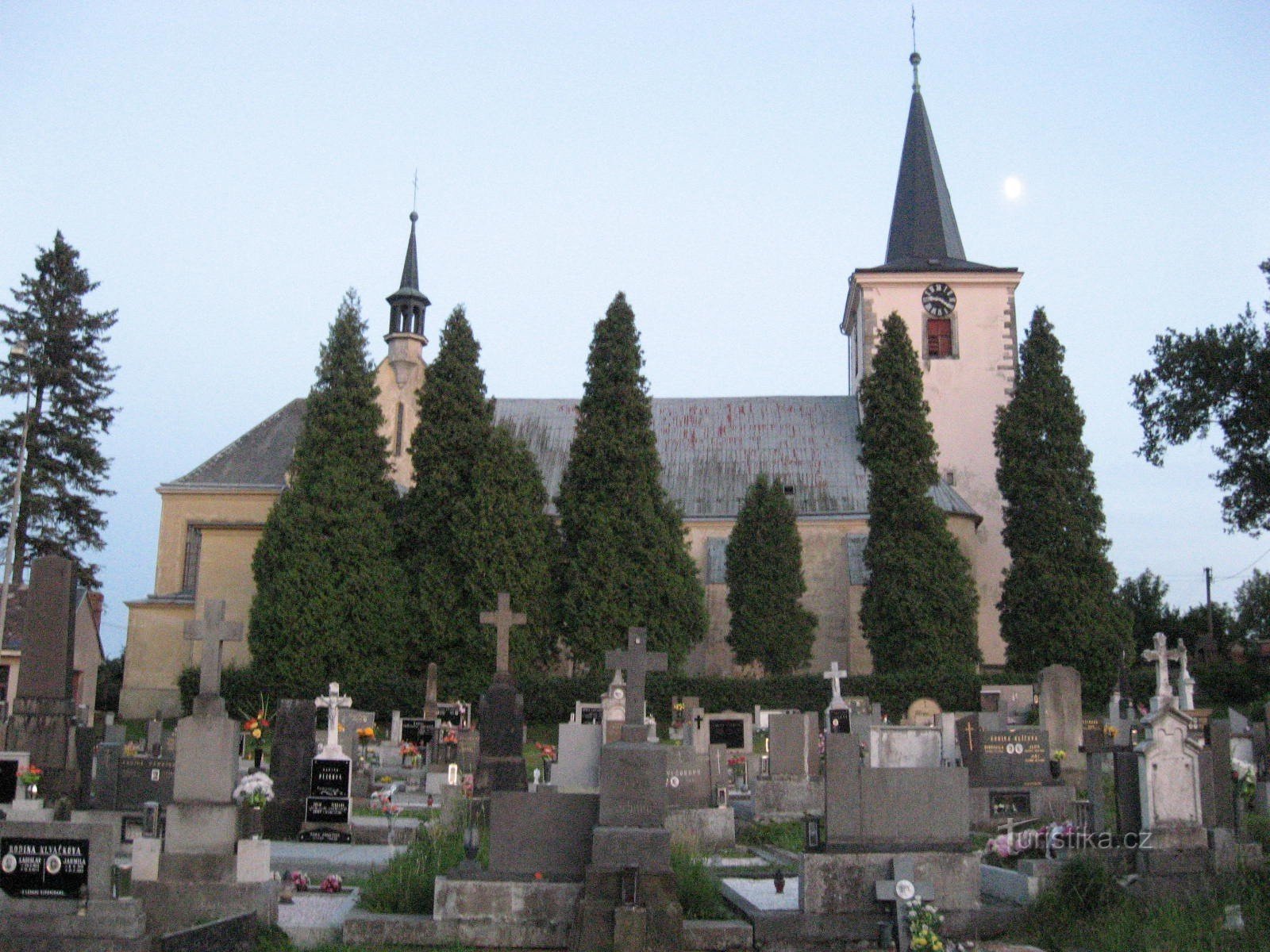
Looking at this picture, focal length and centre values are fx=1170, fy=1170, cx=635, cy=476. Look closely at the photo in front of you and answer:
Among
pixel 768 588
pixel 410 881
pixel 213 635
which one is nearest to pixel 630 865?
pixel 410 881

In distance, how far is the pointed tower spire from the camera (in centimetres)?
4028

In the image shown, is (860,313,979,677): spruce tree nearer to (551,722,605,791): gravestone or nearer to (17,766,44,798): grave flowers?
(551,722,605,791): gravestone

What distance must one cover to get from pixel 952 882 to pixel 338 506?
2592 centimetres

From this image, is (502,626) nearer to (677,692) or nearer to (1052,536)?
(677,692)

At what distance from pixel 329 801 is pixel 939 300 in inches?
1235

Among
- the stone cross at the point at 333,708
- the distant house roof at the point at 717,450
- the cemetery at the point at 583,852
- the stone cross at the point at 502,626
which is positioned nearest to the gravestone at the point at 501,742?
the stone cross at the point at 502,626

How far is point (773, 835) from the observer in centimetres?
1326

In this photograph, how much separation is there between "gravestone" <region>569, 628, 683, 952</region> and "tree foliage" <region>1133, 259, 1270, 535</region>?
25.0m

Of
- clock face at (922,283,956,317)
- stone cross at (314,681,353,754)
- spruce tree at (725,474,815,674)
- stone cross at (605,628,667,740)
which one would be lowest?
stone cross at (314,681,353,754)

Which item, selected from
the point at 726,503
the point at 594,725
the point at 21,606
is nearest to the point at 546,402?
the point at 726,503

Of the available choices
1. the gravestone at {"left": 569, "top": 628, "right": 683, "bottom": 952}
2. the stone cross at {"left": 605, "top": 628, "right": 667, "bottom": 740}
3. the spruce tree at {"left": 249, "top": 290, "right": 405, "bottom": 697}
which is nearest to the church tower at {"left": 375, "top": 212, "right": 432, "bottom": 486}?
the spruce tree at {"left": 249, "top": 290, "right": 405, "bottom": 697}

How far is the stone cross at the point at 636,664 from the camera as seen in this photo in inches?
377

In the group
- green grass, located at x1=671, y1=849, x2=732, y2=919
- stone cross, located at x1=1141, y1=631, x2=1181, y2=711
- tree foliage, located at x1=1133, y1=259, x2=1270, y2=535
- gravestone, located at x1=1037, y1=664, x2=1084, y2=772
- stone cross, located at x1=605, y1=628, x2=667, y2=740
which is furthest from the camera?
tree foliage, located at x1=1133, y1=259, x2=1270, y2=535

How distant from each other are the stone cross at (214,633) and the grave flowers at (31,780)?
5.68 feet
